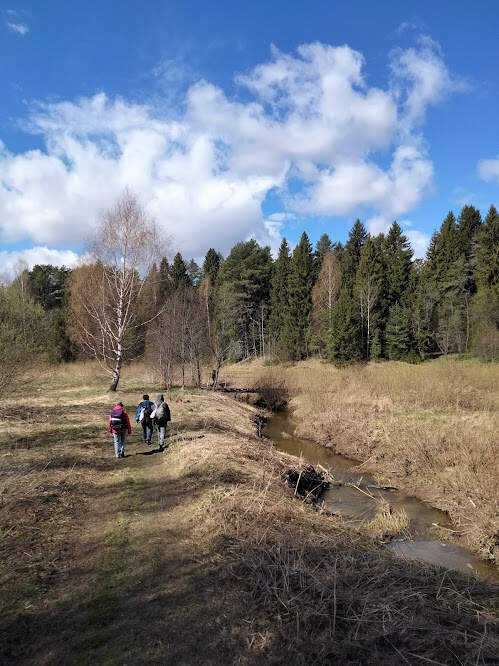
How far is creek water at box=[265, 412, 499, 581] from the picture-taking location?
26.6ft

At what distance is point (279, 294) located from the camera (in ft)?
176

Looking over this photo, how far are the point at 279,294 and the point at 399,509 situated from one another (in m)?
44.0

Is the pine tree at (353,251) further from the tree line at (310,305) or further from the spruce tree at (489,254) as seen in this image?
the spruce tree at (489,254)

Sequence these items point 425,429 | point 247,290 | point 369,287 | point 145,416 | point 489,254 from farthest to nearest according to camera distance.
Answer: point 247,290
point 369,287
point 489,254
point 425,429
point 145,416

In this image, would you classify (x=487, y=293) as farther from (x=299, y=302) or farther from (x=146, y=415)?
(x=146, y=415)

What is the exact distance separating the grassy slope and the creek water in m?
2.05

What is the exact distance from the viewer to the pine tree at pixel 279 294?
52.1 meters

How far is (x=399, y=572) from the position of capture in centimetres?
523

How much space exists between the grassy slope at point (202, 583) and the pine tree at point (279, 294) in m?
43.1

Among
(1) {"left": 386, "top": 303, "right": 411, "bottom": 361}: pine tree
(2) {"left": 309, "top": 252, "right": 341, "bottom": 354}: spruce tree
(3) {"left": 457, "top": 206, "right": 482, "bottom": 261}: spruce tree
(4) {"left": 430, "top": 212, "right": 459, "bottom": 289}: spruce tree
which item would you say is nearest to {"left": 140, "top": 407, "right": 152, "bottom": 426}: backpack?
(2) {"left": 309, "top": 252, "right": 341, "bottom": 354}: spruce tree

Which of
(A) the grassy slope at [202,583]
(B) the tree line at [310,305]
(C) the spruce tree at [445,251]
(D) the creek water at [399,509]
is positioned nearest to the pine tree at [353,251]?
(B) the tree line at [310,305]

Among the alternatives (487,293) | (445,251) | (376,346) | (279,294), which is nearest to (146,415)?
(376,346)

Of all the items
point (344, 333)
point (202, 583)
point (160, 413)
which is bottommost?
point (202, 583)

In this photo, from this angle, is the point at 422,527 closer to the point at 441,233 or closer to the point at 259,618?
the point at 259,618
